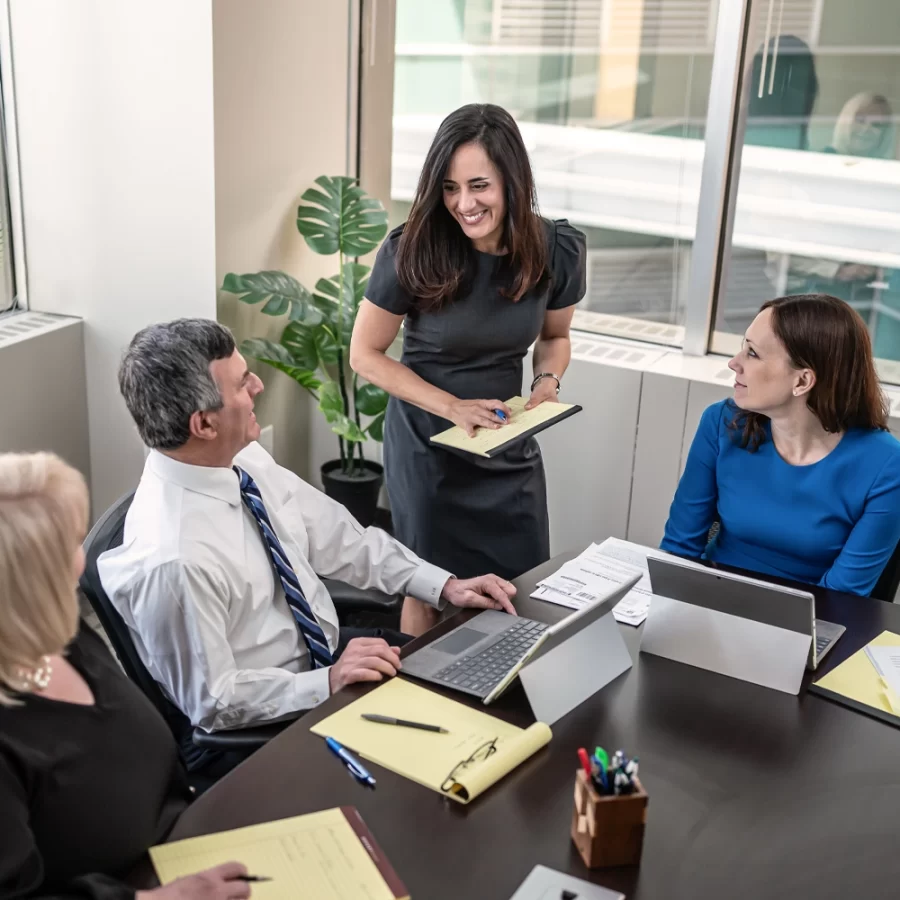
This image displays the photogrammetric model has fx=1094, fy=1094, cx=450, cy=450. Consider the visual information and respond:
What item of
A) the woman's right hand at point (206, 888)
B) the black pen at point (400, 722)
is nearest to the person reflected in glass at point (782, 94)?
the black pen at point (400, 722)

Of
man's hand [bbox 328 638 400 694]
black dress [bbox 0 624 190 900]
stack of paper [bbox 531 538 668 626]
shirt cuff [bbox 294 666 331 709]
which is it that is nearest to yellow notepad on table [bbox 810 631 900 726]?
stack of paper [bbox 531 538 668 626]

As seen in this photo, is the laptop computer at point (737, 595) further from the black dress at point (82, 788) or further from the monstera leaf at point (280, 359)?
the monstera leaf at point (280, 359)

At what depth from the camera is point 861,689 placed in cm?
184

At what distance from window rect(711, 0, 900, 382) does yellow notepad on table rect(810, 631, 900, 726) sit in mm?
2018

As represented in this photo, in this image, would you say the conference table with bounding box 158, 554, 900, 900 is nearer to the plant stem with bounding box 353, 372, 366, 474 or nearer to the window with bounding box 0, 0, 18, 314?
the plant stem with bounding box 353, 372, 366, 474

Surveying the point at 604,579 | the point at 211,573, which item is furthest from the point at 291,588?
the point at 604,579

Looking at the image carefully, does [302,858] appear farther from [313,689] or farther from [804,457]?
[804,457]

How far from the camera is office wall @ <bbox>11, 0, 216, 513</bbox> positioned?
3270 mm

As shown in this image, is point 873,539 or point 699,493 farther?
point 699,493

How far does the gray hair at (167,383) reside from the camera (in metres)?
1.90

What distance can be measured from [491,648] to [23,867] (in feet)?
2.85

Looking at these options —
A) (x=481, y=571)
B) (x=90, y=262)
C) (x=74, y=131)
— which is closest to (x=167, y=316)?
(x=90, y=262)

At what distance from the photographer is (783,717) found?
5.76 ft

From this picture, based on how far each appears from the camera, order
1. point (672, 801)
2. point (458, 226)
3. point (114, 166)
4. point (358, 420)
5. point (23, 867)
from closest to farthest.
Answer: point (23, 867)
point (672, 801)
point (458, 226)
point (114, 166)
point (358, 420)
